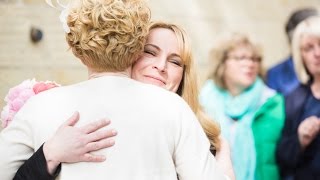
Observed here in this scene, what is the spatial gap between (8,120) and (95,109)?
423 mm

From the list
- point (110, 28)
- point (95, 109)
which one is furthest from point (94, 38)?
point (95, 109)

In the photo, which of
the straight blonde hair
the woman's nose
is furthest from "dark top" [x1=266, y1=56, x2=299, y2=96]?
the woman's nose

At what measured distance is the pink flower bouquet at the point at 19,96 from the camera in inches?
93.1

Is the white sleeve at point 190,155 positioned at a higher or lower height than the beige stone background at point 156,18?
lower

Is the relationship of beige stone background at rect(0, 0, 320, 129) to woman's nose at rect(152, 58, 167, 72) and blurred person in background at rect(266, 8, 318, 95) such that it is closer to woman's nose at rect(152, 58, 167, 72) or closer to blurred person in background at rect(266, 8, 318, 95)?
blurred person in background at rect(266, 8, 318, 95)

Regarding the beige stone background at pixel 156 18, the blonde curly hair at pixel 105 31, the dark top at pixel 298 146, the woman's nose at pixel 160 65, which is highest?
the beige stone background at pixel 156 18

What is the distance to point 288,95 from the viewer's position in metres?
4.45

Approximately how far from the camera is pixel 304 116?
422 centimetres

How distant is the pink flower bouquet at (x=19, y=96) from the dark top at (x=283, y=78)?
2.55 m

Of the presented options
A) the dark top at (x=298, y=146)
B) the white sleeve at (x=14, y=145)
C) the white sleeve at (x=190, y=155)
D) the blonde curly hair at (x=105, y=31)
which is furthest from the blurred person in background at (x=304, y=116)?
the white sleeve at (x=14, y=145)

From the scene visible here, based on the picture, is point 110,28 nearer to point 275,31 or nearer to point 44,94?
point 44,94

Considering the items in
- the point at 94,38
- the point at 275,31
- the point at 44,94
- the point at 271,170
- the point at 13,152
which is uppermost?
the point at 275,31

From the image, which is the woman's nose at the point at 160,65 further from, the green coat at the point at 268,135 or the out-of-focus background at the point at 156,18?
the green coat at the point at 268,135

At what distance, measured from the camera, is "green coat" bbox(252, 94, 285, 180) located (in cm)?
431
